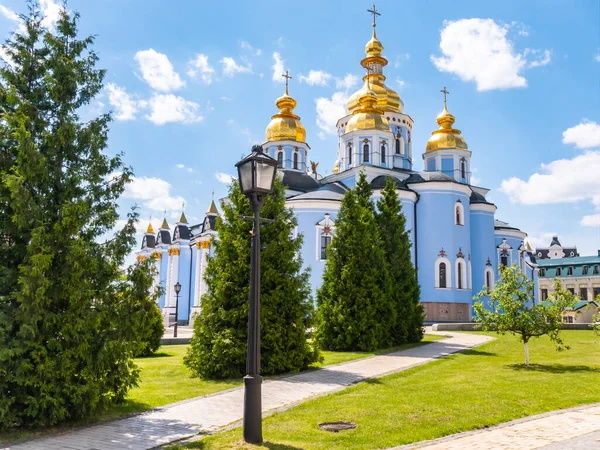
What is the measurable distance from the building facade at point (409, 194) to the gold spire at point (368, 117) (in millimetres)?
66

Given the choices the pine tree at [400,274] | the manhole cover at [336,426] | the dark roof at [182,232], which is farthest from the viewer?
the dark roof at [182,232]

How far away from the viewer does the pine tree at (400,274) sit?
61.9 ft

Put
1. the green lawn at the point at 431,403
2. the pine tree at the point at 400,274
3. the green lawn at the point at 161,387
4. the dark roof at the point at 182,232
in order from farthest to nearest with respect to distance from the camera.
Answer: the dark roof at the point at 182,232
the pine tree at the point at 400,274
the green lawn at the point at 161,387
the green lawn at the point at 431,403

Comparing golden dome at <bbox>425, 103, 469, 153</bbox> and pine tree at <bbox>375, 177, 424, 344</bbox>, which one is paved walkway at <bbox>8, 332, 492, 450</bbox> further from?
golden dome at <bbox>425, 103, 469, 153</bbox>

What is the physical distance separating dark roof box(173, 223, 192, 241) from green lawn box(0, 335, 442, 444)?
35.5m

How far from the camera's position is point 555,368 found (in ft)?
42.3

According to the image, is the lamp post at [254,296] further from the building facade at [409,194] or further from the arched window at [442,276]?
the arched window at [442,276]

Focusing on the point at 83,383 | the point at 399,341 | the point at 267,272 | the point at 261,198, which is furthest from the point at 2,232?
the point at 399,341

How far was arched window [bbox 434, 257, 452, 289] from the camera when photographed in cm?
3316

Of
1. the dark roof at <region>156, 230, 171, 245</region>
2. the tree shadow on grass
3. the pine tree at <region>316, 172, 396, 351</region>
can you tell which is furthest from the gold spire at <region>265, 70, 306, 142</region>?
the tree shadow on grass

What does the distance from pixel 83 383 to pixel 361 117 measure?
31.0 meters

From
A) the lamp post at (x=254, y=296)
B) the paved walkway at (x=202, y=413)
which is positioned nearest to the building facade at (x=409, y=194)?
the paved walkway at (x=202, y=413)

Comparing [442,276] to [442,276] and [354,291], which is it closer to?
[442,276]

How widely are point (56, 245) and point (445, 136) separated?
35.1 metres
